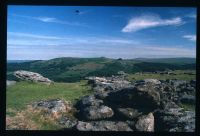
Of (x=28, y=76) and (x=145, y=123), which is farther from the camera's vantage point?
(x=28, y=76)

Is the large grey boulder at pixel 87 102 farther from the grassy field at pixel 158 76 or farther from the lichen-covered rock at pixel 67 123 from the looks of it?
the grassy field at pixel 158 76

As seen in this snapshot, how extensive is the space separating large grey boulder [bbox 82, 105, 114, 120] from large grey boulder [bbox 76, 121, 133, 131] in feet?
0.42

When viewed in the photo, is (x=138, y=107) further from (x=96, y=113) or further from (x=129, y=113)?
(x=96, y=113)

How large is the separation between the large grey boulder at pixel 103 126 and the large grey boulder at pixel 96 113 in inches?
5.0

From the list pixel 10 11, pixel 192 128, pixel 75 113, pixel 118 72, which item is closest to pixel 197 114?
pixel 192 128

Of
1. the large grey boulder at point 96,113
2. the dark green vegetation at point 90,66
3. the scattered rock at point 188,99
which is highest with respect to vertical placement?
the dark green vegetation at point 90,66

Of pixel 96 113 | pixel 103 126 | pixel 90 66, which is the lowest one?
pixel 103 126

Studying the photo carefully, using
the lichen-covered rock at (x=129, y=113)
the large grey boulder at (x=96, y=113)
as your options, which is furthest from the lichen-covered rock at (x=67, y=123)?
the lichen-covered rock at (x=129, y=113)

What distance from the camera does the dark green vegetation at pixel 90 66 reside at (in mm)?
9234

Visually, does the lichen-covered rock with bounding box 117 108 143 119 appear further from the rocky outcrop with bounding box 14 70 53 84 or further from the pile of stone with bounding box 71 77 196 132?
the rocky outcrop with bounding box 14 70 53 84

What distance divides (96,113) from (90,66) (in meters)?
1.02

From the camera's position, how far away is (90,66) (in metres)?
9.43
